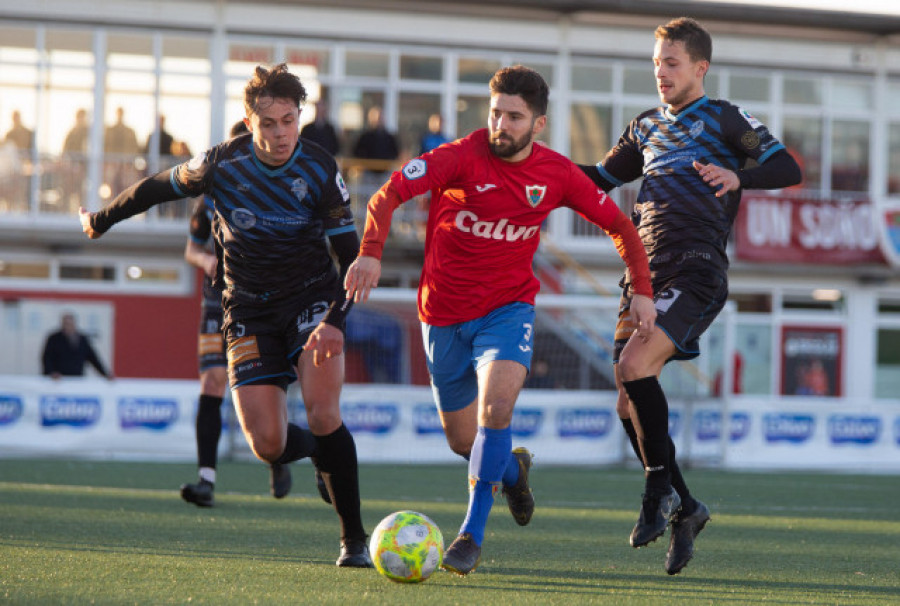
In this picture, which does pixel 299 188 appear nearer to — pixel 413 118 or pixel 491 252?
pixel 491 252

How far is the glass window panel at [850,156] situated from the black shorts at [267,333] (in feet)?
81.9

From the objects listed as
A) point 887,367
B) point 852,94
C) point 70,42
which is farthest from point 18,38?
point 887,367

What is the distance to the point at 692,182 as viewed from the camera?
20.4ft

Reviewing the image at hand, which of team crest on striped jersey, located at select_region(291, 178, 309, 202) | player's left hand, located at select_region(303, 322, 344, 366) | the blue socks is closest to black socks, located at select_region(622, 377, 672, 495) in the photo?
the blue socks

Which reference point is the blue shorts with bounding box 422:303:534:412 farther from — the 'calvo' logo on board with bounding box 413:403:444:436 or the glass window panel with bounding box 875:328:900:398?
the glass window panel with bounding box 875:328:900:398

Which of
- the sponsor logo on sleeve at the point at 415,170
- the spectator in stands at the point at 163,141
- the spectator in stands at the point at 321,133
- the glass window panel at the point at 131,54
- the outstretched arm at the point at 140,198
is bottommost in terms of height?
the outstretched arm at the point at 140,198

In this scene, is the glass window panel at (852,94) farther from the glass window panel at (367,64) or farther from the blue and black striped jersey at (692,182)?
the blue and black striped jersey at (692,182)

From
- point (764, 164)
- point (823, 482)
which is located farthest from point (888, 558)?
point (823, 482)

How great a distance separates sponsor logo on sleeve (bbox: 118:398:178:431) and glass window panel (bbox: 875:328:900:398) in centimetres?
1841

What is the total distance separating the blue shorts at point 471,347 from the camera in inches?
233

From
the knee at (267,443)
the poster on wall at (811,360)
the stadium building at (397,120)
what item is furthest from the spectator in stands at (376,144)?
the knee at (267,443)

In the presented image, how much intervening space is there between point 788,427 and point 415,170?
40.8ft

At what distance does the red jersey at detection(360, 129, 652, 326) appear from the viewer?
595cm

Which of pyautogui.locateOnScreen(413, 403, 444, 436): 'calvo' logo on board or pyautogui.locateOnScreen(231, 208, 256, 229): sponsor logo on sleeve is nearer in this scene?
pyautogui.locateOnScreen(231, 208, 256, 229): sponsor logo on sleeve
